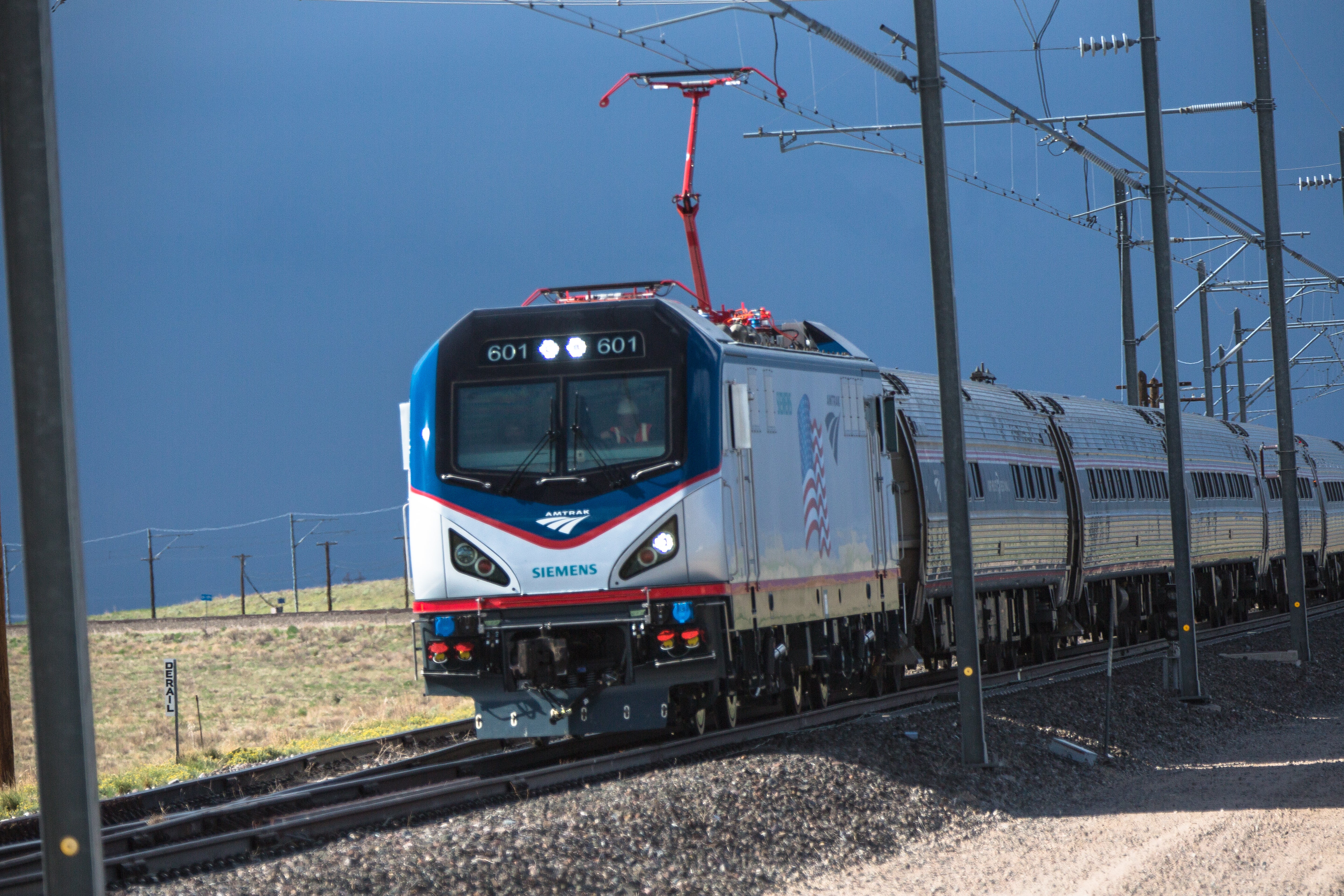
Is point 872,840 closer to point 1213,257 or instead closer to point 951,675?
point 951,675

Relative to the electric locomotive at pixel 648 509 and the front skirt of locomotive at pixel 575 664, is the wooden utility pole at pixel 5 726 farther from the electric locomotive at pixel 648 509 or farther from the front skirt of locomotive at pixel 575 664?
the front skirt of locomotive at pixel 575 664

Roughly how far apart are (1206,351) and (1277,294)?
A: 2546 centimetres

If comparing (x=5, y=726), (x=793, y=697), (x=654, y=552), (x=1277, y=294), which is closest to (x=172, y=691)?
(x=5, y=726)

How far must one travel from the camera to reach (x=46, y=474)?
631cm

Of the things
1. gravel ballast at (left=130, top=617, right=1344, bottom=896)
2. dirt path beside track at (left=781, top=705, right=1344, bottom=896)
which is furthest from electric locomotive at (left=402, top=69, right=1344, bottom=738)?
dirt path beside track at (left=781, top=705, right=1344, bottom=896)

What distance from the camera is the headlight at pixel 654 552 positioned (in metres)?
13.1

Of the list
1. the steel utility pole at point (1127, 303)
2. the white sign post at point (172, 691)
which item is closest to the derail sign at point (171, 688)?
the white sign post at point (172, 691)

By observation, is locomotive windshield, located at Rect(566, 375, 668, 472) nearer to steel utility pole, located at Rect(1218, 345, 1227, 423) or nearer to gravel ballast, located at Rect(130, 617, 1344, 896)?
gravel ballast, located at Rect(130, 617, 1344, 896)

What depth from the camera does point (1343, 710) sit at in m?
20.1

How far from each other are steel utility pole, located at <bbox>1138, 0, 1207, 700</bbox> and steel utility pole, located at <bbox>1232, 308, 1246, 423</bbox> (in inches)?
1415

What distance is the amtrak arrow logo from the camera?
43.2ft

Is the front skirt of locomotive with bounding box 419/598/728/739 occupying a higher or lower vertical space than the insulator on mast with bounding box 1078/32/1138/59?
lower

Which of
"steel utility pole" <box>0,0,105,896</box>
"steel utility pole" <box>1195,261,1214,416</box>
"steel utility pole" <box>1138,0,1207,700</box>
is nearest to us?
"steel utility pole" <box>0,0,105,896</box>

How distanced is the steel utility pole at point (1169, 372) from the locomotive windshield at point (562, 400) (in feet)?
27.2
